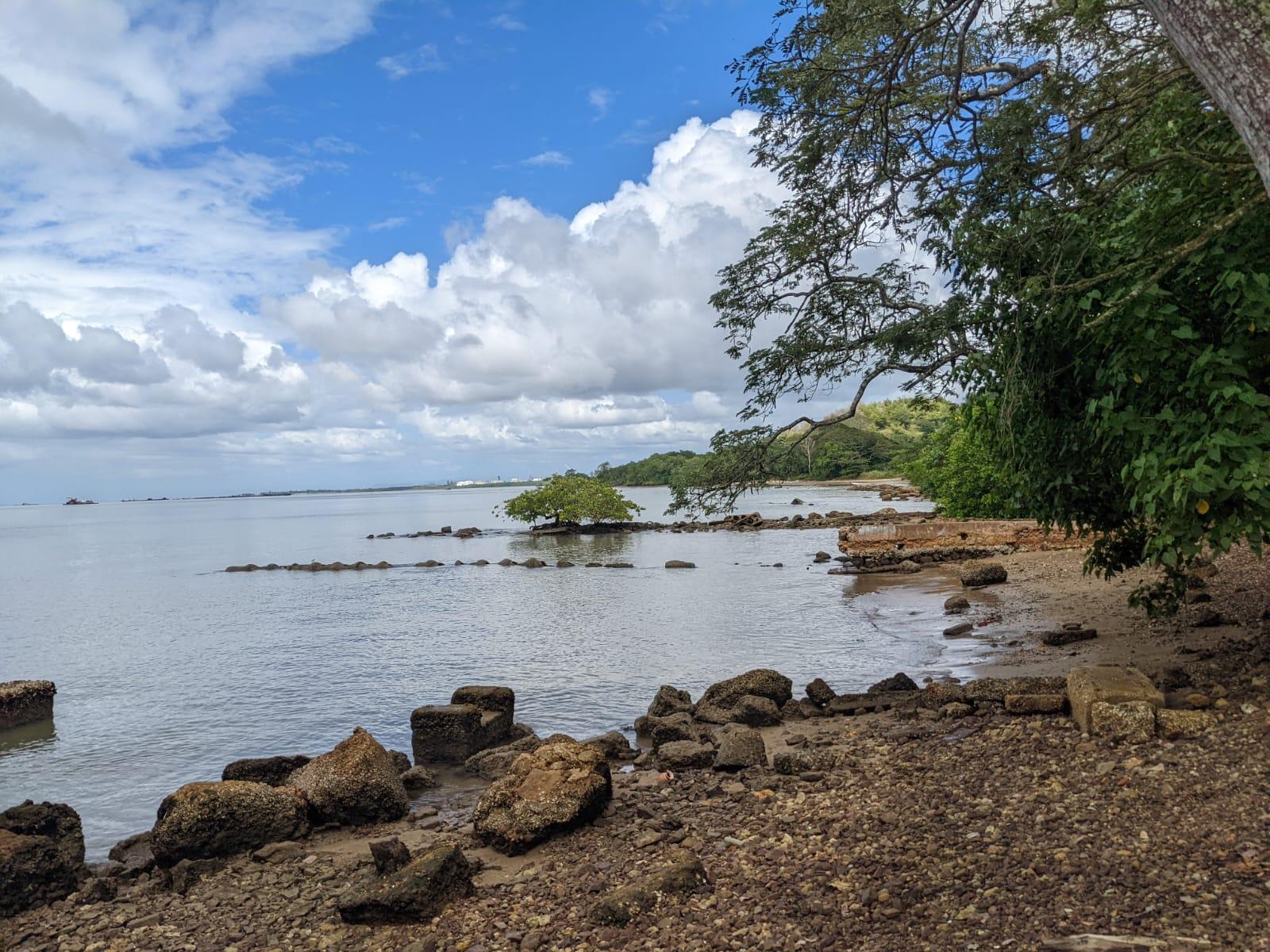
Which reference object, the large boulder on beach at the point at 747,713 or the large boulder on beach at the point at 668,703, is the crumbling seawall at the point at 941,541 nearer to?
the large boulder on beach at the point at 668,703

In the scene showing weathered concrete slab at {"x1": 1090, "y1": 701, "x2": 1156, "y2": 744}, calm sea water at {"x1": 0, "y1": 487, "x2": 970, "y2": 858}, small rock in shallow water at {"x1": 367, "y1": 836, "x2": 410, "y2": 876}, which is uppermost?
weathered concrete slab at {"x1": 1090, "y1": 701, "x2": 1156, "y2": 744}

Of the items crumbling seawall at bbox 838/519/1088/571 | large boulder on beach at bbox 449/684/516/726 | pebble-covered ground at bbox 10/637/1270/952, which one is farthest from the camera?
crumbling seawall at bbox 838/519/1088/571

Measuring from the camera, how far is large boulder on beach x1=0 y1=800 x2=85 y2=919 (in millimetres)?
6992

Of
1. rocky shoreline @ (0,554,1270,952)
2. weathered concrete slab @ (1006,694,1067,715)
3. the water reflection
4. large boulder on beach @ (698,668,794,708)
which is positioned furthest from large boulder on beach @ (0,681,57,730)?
weathered concrete slab @ (1006,694,1067,715)

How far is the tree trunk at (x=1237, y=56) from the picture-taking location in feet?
12.0

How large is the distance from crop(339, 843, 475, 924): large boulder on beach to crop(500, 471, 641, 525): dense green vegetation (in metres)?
55.1

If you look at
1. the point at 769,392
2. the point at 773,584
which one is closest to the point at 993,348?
the point at 769,392

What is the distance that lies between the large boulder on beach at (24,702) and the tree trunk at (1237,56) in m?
17.6

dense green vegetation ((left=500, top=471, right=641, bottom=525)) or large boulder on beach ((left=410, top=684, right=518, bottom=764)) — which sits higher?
dense green vegetation ((left=500, top=471, right=641, bottom=525))

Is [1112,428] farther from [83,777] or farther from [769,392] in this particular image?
[83,777]

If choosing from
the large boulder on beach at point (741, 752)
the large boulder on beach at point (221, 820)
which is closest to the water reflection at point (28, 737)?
the large boulder on beach at point (221, 820)

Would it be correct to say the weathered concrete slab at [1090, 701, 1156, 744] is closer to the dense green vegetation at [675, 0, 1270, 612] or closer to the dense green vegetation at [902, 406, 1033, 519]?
the dense green vegetation at [675, 0, 1270, 612]

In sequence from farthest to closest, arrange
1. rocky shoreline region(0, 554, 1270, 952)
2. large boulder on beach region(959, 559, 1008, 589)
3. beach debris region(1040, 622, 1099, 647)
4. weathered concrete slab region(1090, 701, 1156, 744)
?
large boulder on beach region(959, 559, 1008, 589)
beach debris region(1040, 622, 1099, 647)
weathered concrete slab region(1090, 701, 1156, 744)
rocky shoreline region(0, 554, 1270, 952)

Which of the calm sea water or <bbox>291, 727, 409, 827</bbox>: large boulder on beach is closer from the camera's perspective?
<bbox>291, 727, 409, 827</bbox>: large boulder on beach
